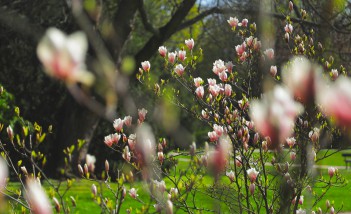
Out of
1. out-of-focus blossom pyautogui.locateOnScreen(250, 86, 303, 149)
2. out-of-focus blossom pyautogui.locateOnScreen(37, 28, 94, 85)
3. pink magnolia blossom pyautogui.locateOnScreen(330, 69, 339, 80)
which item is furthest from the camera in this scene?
pink magnolia blossom pyautogui.locateOnScreen(330, 69, 339, 80)

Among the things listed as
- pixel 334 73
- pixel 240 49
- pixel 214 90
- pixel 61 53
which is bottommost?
pixel 61 53

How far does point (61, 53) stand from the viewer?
1142mm

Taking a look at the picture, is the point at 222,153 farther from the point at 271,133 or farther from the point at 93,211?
the point at 93,211

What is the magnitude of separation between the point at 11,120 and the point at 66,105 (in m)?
2.05

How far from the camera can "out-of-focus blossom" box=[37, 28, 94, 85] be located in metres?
1.13

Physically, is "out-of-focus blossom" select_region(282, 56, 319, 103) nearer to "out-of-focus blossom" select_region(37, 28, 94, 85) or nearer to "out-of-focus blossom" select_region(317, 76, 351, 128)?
"out-of-focus blossom" select_region(317, 76, 351, 128)

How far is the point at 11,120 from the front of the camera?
1034 centimetres

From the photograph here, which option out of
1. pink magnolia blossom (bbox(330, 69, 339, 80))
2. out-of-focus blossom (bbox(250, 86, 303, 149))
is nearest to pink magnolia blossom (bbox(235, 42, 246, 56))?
pink magnolia blossom (bbox(330, 69, 339, 80))

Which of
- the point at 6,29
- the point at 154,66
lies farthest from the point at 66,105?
the point at 154,66

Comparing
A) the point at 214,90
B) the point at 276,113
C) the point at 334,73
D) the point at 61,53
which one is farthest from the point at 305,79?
the point at 334,73

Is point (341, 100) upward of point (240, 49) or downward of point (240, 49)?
downward

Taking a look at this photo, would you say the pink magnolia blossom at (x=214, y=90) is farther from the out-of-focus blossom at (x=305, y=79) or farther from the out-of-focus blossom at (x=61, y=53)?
the out-of-focus blossom at (x=61, y=53)

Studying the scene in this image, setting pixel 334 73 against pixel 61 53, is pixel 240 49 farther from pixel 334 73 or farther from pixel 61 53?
pixel 61 53

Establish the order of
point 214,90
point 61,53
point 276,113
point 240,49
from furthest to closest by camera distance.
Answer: point 240,49 → point 214,90 → point 276,113 → point 61,53
